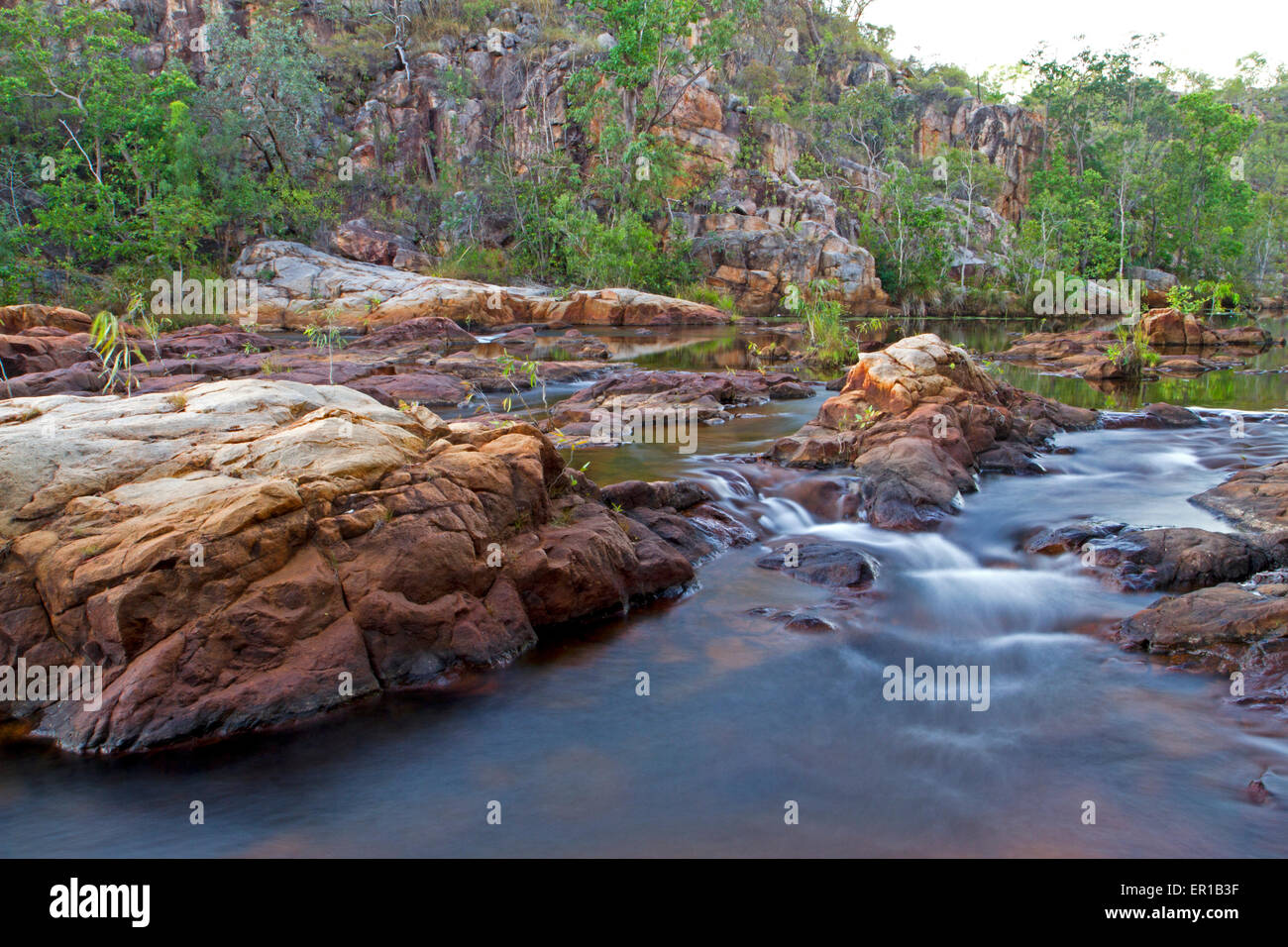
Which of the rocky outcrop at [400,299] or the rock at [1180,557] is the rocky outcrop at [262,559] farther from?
the rocky outcrop at [400,299]

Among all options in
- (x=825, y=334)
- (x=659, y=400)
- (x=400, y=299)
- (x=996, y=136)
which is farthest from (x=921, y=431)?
(x=996, y=136)

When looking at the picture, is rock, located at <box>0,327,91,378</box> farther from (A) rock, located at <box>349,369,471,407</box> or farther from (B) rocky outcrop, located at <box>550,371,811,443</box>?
(B) rocky outcrop, located at <box>550,371,811,443</box>

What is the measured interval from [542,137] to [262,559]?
42.1 meters

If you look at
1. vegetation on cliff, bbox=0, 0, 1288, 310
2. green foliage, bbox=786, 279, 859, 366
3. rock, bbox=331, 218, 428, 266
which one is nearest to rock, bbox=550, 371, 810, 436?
green foliage, bbox=786, 279, 859, 366

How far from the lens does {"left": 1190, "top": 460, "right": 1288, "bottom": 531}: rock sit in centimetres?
796

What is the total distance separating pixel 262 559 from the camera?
17.1 feet

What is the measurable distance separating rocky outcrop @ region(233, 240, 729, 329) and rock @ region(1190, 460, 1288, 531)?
2261 cm

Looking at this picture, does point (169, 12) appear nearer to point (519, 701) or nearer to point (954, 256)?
point (954, 256)

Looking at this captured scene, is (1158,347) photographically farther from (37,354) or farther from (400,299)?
(37,354)

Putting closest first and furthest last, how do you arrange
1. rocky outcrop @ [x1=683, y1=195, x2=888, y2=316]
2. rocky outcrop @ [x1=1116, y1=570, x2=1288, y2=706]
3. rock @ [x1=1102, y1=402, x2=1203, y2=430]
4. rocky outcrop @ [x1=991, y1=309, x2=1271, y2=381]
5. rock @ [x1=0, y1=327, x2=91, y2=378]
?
1. rocky outcrop @ [x1=1116, y1=570, x2=1288, y2=706]
2. rock @ [x1=1102, y1=402, x2=1203, y2=430]
3. rock @ [x1=0, y1=327, x2=91, y2=378]
4. rocky outcrop @ [x1=991, y1=309, x2=1271, y2=381]
5. rocky outcrop @ [x1=683, y1=195, x2=888, y2=316]

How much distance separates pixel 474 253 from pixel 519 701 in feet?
112

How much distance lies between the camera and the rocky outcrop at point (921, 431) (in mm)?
9062

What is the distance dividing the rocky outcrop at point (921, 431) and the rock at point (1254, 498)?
7.02 feet

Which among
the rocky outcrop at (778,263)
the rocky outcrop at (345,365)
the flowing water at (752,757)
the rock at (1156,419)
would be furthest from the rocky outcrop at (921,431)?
the rocky outcrop at (778,263)
